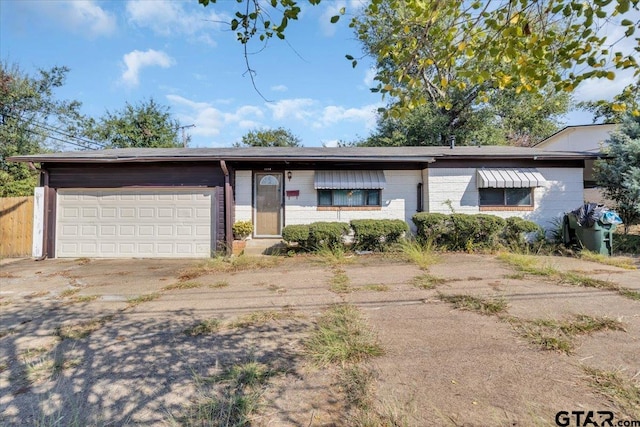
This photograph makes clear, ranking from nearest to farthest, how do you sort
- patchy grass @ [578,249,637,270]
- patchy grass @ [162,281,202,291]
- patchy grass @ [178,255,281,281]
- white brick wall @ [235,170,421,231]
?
patchy grass @ [162,281,202,291] → patchy grass @ [578,249,637,270] → patchy grass @ [178,255,281,281] → white brick wall @ [235,170,421,231]

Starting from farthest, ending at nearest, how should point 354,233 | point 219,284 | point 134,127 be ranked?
point 134,127 → point 354,233 → point 219,284

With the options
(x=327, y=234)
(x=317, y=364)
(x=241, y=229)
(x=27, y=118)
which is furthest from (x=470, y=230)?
(x=27, y=118)

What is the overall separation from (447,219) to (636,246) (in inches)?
179

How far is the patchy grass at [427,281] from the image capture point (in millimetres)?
4805

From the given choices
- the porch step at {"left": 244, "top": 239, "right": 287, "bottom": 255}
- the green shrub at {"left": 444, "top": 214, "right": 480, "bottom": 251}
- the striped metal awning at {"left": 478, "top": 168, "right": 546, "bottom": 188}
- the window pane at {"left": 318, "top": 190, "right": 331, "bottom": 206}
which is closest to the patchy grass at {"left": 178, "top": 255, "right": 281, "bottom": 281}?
the porch step at {"left": 244, "top": 239, "right": 287, "bottom": 255}

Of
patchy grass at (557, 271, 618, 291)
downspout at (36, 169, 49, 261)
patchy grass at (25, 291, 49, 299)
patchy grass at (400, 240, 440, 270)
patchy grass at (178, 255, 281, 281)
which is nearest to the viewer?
patchy grass at (557, 271, 618, 291)

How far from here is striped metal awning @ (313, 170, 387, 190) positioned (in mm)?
8406

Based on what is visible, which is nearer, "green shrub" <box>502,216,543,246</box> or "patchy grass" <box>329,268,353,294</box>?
"patchy grass" <box>329,268,353,294</box>

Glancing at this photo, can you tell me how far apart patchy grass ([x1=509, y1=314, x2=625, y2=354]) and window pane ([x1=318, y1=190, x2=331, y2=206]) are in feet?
19.6

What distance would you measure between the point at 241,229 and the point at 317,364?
20.3ft

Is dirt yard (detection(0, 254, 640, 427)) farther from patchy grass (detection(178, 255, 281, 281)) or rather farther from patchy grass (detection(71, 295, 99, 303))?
patchy grass (detection(178, 255, 281, 281))

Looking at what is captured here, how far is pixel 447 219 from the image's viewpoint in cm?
800

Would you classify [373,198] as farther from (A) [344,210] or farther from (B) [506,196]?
(B) [506,196]

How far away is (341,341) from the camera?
9.07 ft
